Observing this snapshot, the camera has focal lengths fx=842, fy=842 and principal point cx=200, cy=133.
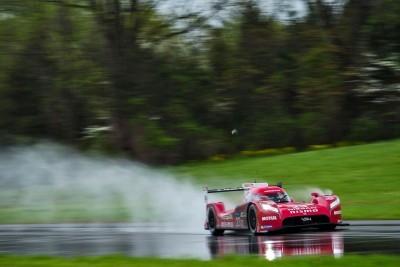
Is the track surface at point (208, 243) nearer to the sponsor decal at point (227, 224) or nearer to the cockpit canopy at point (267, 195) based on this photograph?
the sponsor decal at point (227, 224)

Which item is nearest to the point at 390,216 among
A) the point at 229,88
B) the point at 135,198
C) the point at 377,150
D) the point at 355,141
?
the point at 377,150

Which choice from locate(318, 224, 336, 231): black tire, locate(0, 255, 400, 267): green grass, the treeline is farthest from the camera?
the treeline

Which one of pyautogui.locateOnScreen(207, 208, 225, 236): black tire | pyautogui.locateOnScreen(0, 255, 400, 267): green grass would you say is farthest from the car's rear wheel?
pyautogui.locateOnScreen(0, 255, 400, 267): green grass

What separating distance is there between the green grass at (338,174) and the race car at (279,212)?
4.44m

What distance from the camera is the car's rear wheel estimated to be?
20.9m

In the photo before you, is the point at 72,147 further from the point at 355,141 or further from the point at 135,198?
the point at 355,141

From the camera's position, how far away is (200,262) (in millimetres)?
12539

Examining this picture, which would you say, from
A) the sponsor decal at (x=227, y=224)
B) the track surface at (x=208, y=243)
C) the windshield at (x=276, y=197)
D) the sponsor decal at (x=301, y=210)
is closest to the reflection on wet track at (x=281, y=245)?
the track surface at (x=208, y=243)

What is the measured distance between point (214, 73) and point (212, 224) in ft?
91.3

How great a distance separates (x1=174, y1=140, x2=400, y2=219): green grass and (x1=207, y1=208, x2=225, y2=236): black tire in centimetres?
456

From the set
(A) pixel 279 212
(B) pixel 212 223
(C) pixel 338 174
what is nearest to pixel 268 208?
(A) pixel 279 212

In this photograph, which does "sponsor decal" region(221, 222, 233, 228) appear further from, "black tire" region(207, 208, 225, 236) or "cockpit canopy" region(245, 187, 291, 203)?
"cockpit canopy" region(245, 187, 291, 203)

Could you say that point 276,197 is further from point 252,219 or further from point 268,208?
point 268,208

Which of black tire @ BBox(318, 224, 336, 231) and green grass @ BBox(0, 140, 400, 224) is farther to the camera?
green grass @ BBox(0, 140, 400, 224)
